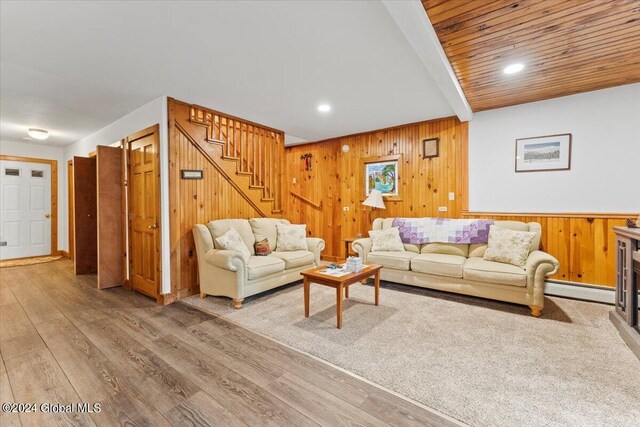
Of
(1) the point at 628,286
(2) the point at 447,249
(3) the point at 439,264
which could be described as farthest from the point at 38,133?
(1) the point at 628,286

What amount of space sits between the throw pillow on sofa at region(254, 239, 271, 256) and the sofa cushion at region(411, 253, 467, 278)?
1974 mm

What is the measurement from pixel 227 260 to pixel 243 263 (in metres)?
0.18

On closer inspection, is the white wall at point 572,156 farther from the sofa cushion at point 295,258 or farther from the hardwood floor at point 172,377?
the hardwood floor at point 172,377

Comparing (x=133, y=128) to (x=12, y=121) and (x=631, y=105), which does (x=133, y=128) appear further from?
(x=631, y=105)

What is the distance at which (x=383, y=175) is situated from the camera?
5141 mm

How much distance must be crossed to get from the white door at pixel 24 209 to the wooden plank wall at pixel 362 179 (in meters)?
5.24

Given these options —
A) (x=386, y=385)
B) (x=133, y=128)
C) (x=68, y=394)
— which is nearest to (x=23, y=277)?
(x=133, y=128)

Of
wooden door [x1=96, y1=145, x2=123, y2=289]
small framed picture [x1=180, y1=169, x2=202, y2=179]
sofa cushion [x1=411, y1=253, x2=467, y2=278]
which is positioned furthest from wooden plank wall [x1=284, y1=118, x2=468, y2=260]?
wooden door [x1=96, y1=145, x2=123, y2=289]

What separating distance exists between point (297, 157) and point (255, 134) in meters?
1.81

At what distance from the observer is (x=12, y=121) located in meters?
4.39

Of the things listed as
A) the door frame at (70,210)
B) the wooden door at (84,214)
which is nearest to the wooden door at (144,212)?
the wooden door at (84,214)

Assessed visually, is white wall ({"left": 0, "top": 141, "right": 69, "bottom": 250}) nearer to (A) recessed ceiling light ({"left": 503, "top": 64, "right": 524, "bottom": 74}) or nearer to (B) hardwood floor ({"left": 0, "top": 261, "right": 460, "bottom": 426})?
(B) hardwood floor ({"left": 0, "top": 261, "right": 460, "bottom": 426})

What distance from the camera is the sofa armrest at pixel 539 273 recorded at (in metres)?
2.81

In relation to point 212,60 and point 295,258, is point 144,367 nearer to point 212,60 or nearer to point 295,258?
point 295,258
